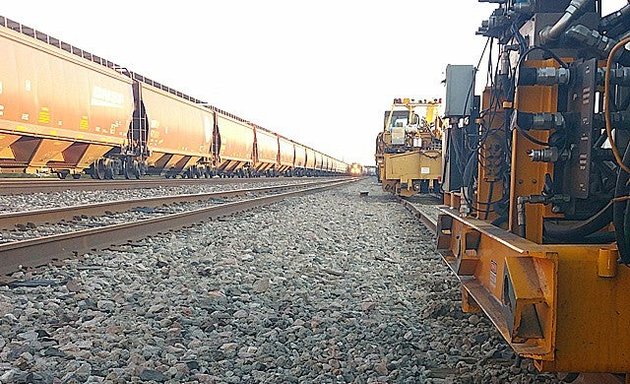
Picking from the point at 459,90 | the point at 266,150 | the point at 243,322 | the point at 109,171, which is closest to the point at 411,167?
the point at 109,171

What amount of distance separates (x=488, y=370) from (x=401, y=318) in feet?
3.14

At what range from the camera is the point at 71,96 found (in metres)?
13.4

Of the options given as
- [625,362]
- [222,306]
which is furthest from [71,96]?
[625,362]

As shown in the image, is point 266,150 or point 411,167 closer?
point 411,167

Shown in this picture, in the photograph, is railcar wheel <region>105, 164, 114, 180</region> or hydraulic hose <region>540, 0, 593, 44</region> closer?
hydraulic hose <region>540, 0, 593, 44</region>

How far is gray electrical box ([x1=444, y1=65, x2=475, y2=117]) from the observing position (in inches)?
158

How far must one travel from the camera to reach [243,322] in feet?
11.3

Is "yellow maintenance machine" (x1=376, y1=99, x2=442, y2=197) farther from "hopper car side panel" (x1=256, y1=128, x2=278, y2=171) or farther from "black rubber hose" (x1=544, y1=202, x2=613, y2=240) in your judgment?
"hopper car side panel" (x1=256, y1=128, x2=278, y2=171)

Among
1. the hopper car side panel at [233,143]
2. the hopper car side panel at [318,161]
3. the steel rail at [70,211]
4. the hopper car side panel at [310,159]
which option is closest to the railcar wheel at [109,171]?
the steel rail at [70,211]

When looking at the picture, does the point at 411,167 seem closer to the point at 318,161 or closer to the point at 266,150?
the point at 266,150

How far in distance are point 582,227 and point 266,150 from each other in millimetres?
32819

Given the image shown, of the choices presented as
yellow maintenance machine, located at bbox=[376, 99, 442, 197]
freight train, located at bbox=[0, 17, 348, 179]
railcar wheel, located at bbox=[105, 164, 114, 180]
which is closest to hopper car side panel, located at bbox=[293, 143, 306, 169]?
freight train, located at bbox=[0, 17, 348, 179]

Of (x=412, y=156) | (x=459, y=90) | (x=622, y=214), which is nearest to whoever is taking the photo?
(x=622, y=214)

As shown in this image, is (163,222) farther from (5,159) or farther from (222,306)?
(5,159)
